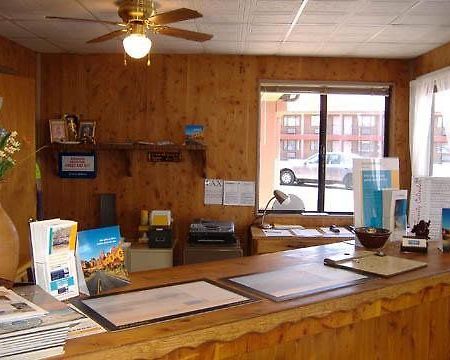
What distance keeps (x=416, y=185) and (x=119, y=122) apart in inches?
121

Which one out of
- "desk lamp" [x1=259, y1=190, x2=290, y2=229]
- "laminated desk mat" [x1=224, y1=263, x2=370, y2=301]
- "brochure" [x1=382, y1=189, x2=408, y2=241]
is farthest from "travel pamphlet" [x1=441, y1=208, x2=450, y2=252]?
"desk lamp" [x1=259, y1=190, x2=290, y2=229]

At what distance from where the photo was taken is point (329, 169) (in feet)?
16.4

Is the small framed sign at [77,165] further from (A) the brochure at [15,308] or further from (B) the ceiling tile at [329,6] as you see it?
(A) the brochure at [15,308]

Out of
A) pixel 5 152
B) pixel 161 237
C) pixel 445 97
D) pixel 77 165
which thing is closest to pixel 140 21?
pixel 5 152

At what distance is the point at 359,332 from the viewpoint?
6.83 feet

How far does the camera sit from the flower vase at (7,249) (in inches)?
59.2

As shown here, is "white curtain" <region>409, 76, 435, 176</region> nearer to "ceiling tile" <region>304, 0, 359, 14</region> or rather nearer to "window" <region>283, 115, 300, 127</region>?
"window" <region>283, 115, 300, 127</region>

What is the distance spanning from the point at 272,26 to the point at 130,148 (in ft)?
5.87

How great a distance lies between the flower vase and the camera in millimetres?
1505

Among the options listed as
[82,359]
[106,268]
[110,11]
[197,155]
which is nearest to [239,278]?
[106,268]

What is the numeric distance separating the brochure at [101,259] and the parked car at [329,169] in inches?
136

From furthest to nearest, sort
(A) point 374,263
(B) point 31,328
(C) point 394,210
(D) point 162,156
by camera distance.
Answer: (D) point 162,156 → (C) point 394,210 → (A) point 374,263 → (B) point 31,328

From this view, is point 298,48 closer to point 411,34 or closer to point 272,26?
point 272,26

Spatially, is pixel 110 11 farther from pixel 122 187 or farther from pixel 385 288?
pixel 385 288
